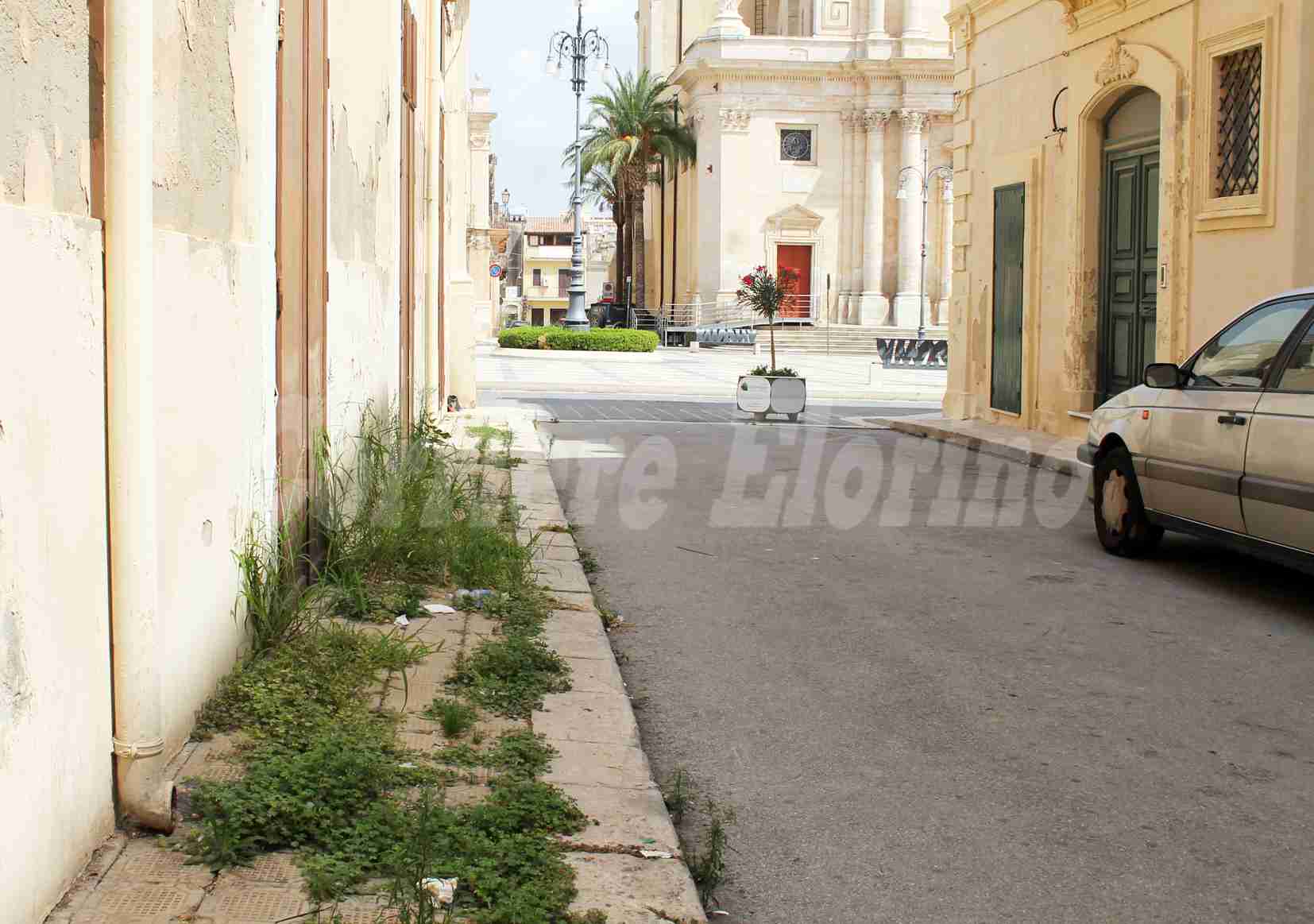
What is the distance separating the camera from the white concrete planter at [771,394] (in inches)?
801

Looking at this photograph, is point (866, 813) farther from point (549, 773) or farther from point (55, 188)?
point (55, 188)

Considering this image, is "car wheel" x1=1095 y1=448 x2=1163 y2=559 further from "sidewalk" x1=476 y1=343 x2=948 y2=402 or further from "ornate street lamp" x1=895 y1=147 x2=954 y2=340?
"ornate street lamp" x1=895 y1=147 x2=954 y2=340

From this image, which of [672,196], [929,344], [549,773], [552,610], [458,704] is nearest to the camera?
[549,773]

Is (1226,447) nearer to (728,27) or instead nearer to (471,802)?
(471,802)

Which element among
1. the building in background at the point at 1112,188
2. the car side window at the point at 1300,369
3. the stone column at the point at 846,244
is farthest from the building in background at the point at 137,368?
the stone column at the point at 846,244

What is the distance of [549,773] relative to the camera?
169 inches

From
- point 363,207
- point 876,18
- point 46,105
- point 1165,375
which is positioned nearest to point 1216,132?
point 1165,375

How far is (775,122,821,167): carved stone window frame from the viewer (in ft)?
209

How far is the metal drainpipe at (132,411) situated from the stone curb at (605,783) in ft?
3.45

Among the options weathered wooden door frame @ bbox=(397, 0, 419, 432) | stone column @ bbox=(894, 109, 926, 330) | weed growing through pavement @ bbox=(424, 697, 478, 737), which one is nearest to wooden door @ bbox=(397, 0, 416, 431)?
weathered wooden door frame @ bbox=(397, 0, 419, 432)

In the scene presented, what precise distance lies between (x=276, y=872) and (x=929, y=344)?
39388mm

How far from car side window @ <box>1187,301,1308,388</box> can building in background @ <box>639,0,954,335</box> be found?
53.9m

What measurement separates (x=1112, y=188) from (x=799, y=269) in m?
49.0

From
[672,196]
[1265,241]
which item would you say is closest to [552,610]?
[1265,241]
